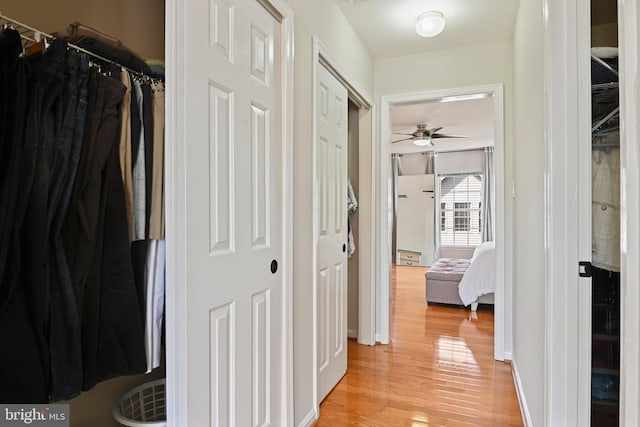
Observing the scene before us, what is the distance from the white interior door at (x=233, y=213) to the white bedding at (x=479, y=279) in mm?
3156

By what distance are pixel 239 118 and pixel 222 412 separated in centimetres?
114

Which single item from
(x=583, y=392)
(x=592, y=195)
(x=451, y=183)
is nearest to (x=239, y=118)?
(x=592, y=195)

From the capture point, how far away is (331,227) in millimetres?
2529

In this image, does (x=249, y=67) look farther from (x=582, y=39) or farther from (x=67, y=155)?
(x=582, y=39)

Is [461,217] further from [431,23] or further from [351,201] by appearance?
[431,23]

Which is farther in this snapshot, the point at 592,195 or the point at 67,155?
the point at 592,195

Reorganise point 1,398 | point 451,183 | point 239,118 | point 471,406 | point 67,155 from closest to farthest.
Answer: point 1,398 → point 67,155 → point 239,118 → point 471,406 → point 451,183

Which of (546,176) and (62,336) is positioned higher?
(546,176)

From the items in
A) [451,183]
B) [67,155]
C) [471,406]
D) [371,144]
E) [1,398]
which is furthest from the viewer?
[451,183]

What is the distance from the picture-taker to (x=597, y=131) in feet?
4.98

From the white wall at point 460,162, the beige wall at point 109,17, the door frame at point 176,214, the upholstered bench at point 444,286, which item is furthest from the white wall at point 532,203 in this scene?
the white wall at point 460,162

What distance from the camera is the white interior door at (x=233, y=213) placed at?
48.9 inches

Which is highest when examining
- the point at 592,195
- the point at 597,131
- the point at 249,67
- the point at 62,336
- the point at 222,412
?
the point at 249,67

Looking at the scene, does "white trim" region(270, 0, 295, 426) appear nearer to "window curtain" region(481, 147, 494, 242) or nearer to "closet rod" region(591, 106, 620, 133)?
"closet rod" region(591, 106, 620, 133)
